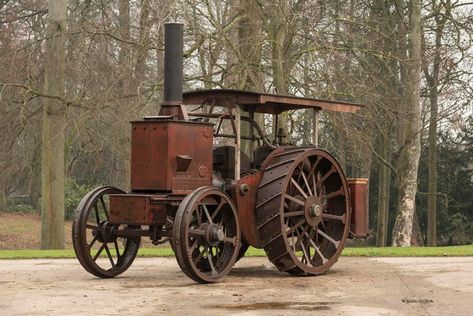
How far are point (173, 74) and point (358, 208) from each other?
3213 mm

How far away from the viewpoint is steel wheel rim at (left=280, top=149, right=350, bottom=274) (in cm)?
1220

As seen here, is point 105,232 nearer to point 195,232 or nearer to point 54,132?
point 195,232

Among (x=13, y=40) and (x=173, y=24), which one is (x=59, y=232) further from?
(x=173, y=24)

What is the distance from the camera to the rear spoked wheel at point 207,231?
34.9 feet

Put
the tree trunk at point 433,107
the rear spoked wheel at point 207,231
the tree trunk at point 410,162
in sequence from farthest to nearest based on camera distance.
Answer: the tree trunk at point 433,107
the tree trunk at point 410,162
the rear spoked wheel at point 207,231

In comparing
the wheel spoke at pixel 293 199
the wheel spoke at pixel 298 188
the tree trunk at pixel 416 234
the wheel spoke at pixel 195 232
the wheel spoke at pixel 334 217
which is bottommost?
the tree trunk at pixel 416 234

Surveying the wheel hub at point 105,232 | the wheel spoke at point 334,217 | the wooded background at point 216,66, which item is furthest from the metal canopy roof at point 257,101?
the wooded background at point 216,66

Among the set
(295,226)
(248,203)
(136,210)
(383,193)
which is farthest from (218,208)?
(383,193)

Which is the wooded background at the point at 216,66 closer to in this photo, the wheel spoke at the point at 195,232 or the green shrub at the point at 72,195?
the wheel spoke at the point at 195,232

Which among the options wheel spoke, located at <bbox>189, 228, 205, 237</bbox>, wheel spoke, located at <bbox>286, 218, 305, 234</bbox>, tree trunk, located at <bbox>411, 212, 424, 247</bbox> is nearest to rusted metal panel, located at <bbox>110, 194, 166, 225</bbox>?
wheel spoke, located at <bbox>189, 228, 205, 237</bbox>

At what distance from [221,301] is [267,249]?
250cm

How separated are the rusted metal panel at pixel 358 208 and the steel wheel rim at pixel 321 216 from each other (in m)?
0.19

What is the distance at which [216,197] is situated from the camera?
447 inches

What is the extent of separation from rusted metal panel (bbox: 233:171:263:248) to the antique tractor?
12 mm
